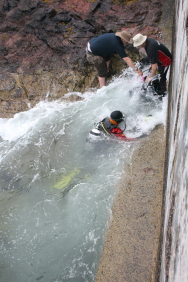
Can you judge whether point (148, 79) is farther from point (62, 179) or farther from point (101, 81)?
point (62, 179)

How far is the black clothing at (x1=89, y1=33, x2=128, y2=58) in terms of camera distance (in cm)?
479

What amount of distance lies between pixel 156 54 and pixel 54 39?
324cm

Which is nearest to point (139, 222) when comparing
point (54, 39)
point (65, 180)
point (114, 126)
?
point (65, 180)

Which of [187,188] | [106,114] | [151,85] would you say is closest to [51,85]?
[106,114]

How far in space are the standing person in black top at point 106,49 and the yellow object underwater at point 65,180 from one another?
7.72ft

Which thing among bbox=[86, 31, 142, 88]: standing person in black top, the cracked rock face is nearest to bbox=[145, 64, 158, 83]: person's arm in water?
bbox=[86, 31, 142, 88]: standing person in black top

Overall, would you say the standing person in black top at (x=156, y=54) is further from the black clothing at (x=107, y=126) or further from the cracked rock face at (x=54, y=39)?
the cracked rock face at (x=54, y=39)

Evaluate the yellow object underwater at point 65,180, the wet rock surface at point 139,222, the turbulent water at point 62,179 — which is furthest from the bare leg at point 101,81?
the yellow object underwater at point 65,180

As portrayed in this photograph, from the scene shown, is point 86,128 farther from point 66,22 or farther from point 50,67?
point 66,22

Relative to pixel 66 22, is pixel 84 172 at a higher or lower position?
lower

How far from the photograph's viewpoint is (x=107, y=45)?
4969 millimetres

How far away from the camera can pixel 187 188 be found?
1.27 meters

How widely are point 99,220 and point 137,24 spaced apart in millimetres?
5472

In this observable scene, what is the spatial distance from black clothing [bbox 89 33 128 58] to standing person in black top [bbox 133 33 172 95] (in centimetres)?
38
